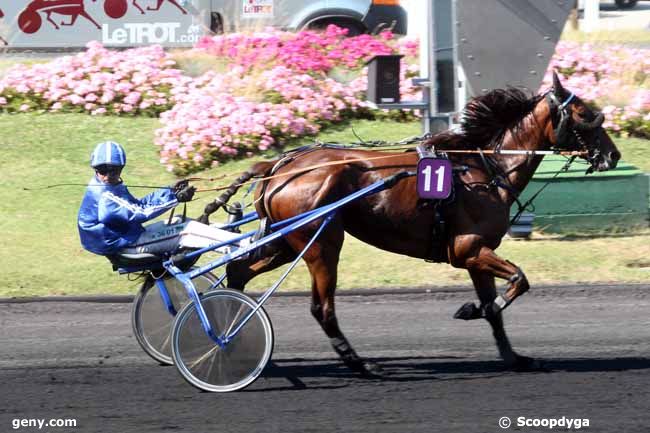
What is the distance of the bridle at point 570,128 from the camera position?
675cm

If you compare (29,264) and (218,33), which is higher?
(218,33)

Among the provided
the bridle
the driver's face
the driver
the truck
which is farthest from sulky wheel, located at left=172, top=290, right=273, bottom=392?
the truck

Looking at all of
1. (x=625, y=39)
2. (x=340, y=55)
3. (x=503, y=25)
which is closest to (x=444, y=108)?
(x=503, y=25)

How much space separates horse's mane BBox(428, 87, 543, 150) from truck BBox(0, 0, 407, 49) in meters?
7.78

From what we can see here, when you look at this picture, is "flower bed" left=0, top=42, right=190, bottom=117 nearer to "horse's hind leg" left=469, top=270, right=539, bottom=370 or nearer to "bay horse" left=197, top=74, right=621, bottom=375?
"bay horse" left=197, top=74, right=621, bottom=375

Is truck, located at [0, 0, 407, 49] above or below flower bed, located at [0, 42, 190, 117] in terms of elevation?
above

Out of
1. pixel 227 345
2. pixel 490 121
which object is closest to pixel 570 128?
pixel 490 121

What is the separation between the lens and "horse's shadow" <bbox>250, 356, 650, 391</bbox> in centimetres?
656

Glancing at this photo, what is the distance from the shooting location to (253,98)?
12.5 meters

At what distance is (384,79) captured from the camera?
9.67 m

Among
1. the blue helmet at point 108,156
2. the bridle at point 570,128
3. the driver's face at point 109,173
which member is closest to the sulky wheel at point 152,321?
the driver's face at point 109,173

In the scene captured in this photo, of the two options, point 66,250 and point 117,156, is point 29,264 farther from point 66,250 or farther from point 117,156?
point 117,156

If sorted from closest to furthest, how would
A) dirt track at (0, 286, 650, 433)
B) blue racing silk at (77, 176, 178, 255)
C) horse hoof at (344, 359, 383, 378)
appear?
1. dirt track at (0, 286, 650, 433)
2. blue racing silk at (77, 176, 178, 255)
3. horse hoof at (344, 359, 383, 378)

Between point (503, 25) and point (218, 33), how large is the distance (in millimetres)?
5666
